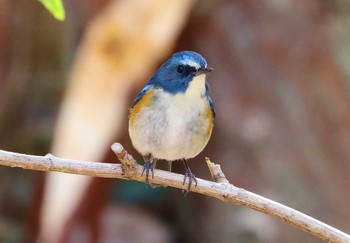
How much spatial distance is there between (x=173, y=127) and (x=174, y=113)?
0.15 ft

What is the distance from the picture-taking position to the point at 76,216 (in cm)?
420

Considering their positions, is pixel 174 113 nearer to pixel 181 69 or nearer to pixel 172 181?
pixel 181 69

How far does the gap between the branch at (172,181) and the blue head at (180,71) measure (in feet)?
1.07

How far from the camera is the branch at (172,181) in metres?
1.94

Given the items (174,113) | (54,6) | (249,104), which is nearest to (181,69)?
(174,113)

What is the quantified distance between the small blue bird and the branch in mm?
164

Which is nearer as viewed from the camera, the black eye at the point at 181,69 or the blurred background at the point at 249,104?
the black eye at the point at 181,69

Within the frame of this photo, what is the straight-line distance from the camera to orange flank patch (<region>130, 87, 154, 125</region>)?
93.4 inches

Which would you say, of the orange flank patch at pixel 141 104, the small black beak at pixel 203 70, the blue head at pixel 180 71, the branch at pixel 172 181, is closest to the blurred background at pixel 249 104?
the orange flank patch at pixel 141 104

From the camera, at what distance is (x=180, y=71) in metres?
2.26

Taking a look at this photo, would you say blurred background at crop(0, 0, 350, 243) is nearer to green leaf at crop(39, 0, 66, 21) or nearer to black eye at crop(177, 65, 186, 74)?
black eye at crop(177, 65, 186, 74)

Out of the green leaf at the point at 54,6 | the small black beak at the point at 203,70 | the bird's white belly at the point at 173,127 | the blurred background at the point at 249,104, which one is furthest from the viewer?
the blurred background at the point at 249,104

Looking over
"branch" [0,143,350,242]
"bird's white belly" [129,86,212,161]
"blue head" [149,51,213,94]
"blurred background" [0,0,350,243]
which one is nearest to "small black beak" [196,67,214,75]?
"blue head" [149,51,213,94]

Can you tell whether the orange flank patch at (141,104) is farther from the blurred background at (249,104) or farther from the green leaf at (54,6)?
the blurred background at (249,104)
